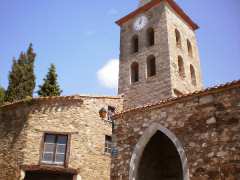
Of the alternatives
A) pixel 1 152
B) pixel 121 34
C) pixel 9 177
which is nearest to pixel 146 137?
pixel 9 177

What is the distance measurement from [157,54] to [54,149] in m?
9.11

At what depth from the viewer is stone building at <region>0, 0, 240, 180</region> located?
23.1ft

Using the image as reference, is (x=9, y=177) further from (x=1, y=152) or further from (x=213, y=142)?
(x=213, y=142)

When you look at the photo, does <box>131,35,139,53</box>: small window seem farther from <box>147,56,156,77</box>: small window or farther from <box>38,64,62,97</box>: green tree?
<box>38,64,62,97</box>: green tree

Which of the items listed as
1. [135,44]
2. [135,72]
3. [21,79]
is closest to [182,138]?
[135,72]

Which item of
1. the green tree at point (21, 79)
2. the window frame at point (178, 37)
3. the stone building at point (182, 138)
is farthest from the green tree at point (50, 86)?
the stone building at point (182, 138)

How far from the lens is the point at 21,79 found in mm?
22438

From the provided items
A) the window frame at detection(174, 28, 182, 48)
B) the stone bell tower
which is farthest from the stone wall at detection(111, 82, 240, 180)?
the window frame at detection(174, 28, 182, 48)

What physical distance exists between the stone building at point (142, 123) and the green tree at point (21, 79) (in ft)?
16.5

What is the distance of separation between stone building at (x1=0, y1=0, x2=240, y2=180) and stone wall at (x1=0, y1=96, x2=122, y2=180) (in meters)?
0.05

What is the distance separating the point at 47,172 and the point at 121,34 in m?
12.4

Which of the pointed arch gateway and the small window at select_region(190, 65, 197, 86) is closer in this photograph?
the pointed arch gateway

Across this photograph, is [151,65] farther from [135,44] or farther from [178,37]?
[178,37]

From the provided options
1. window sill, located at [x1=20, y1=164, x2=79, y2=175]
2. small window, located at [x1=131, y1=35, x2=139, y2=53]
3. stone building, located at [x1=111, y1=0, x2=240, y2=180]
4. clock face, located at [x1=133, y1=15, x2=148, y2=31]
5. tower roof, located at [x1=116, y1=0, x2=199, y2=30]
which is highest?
tower roof, located at [x1=116, y1=0, x2=199, y2=30]
